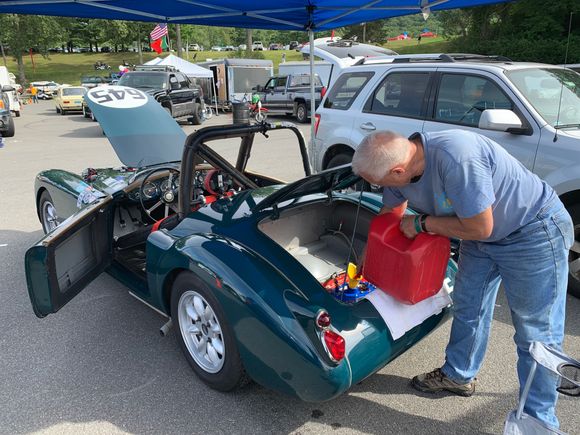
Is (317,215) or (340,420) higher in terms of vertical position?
(317,215)

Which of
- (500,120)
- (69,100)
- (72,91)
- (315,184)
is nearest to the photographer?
(315,184)

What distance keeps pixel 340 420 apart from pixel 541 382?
1.03 meters

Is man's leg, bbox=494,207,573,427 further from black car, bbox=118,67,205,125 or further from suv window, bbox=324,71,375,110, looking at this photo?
black car, bbox=118,67,205,125

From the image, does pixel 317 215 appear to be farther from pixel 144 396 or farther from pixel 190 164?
pixel 144 396

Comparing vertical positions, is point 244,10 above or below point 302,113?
above

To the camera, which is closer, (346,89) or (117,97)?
(117,97)

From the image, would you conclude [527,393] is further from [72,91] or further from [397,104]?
[72,91]

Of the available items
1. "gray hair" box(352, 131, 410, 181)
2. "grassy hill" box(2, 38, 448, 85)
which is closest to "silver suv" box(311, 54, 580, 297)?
"gray hair" box(352, 131, 410, 181)

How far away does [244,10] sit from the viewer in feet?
17.6

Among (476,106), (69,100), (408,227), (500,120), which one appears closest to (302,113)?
(69,100)

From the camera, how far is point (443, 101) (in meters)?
4.82

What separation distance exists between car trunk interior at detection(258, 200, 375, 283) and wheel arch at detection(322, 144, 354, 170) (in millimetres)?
2549

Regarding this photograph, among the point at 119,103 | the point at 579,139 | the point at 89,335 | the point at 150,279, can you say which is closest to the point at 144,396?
the point at 150,279

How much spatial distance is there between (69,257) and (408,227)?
212 centimetres
